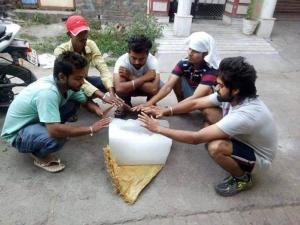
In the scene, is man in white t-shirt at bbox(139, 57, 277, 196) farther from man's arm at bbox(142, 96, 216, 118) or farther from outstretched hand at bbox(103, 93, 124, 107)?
outstretched hand at bbox(103, 93, 124, 107)

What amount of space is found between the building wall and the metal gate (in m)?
1.30

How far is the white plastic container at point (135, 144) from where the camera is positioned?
2.53 meters

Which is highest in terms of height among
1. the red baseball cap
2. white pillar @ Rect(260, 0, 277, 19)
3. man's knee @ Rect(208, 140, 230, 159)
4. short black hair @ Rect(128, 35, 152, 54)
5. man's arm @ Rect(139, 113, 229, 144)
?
the red baseball cap

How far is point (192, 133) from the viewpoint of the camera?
2312 mm

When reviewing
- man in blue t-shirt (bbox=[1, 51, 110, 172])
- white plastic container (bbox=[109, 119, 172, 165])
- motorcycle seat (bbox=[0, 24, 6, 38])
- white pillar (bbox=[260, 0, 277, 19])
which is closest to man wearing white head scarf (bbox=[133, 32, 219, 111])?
white plastic container (bbox=[109, 119, 172, 165])

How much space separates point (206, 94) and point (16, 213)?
2.11 m

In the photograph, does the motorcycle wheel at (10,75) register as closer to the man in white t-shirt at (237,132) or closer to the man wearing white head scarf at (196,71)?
the man wearing white head scarf at (196,71)

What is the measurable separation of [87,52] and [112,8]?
441 cm

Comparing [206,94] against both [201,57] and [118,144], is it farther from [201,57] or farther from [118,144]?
[118,144]

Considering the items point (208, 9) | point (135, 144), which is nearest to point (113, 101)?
point (135, 144)

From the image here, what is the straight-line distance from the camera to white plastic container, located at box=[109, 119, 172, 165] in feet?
8.30

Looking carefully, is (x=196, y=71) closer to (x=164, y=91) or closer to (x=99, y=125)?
(x=164, y=91)

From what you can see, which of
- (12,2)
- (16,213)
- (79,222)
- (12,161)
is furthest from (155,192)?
(12,2)

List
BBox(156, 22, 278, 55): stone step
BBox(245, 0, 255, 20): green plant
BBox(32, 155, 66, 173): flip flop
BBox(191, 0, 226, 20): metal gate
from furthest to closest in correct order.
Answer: BBox(191, 0, 226, 20): metal gate → BBox(245, 0, 255, 20): green plant → BBox(156, 22, 278, 55): stone step → BBox(32, 155, 66, 173): flip flop
